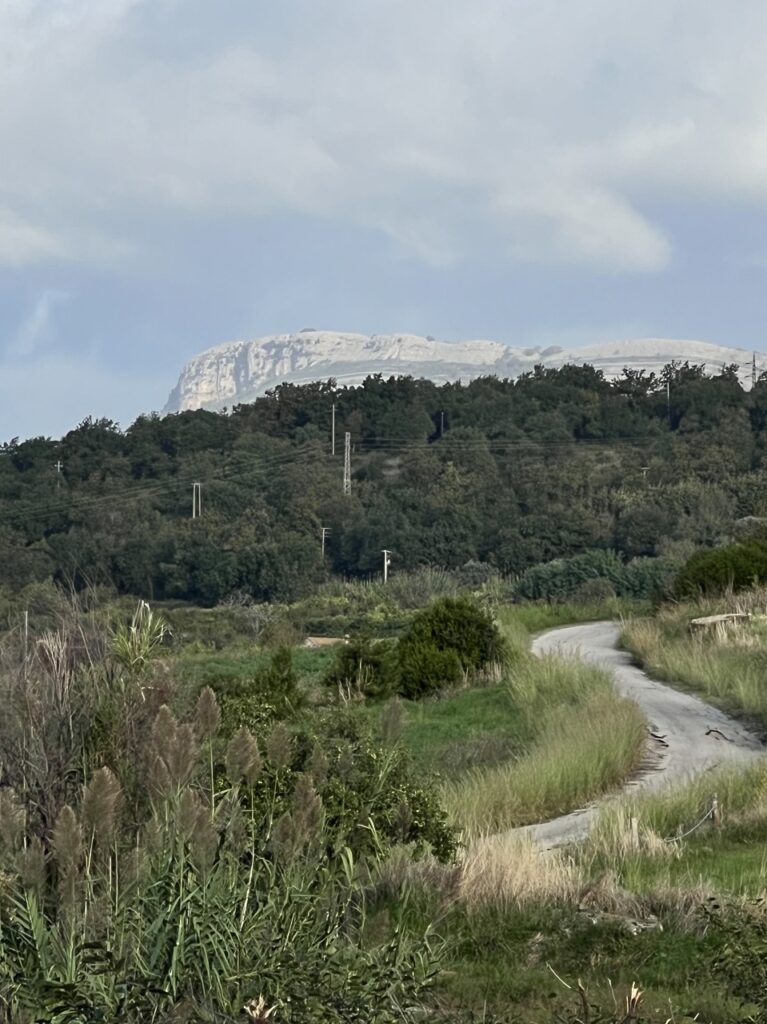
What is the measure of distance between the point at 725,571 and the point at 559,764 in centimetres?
1570

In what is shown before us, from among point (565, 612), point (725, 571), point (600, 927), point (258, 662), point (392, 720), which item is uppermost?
point (392, 720)

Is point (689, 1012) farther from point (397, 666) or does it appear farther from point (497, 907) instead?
point (397, 666)

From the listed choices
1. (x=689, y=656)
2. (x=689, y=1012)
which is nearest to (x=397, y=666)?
(x=689, y=656)

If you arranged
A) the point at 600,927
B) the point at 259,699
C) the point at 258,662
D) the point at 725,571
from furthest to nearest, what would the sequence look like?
the point at 725,571 → the point at 258,662 → the point at 259,699 → the point at 600,927

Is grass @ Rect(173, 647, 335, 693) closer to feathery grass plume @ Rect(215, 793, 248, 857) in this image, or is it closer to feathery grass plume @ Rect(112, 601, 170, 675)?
feathery grass plume @ Rect(112, 601, 170, 675)

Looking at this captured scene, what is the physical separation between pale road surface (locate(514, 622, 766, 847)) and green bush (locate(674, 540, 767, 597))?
5.23 m

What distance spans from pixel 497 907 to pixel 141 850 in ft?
10.4

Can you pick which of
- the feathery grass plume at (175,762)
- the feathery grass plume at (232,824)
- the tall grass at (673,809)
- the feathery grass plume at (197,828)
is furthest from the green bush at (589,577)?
the feathery grass plume at (197,828)

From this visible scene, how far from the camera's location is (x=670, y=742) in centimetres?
1523

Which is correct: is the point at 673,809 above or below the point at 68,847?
below

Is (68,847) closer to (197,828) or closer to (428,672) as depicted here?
(197,828)

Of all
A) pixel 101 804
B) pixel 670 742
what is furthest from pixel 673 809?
pixel 101 804

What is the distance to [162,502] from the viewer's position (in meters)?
66.2

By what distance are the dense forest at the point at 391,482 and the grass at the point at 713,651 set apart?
77.9 feet
